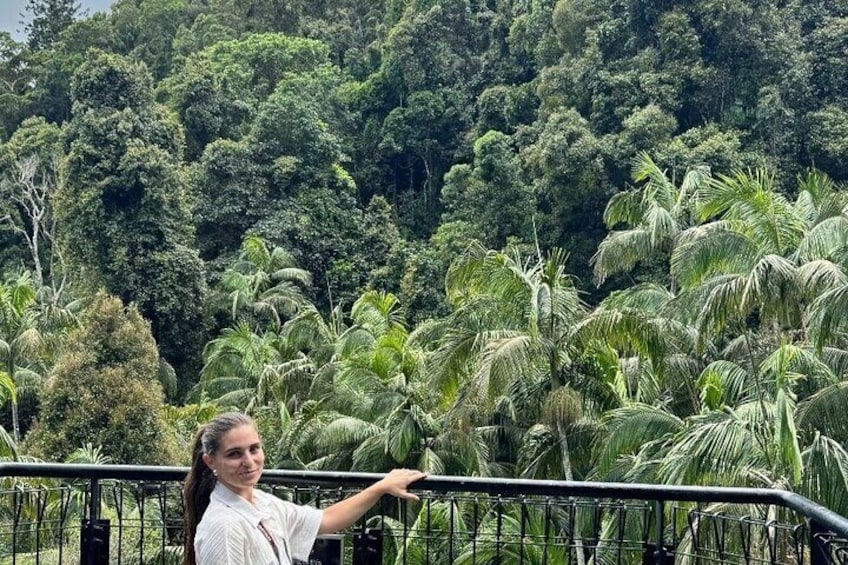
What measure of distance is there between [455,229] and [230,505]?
81.3 ft

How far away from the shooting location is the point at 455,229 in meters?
26.9

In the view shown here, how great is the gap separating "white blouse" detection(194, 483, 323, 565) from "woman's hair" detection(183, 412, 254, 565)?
0.14ft

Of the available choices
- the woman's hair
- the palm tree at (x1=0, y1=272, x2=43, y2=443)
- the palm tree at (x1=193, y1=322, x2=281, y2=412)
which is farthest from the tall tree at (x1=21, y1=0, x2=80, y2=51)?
the woman's hair

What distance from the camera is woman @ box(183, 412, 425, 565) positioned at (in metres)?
2.11

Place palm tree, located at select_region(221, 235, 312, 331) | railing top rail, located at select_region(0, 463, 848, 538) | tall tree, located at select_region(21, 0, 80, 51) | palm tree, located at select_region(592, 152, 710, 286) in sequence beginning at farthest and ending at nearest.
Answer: tall tree, located at select_region(21, 0, 80, 51), palm tree, located at select_region(221, 235, 312, 331), palm tree, located at select_region(592, 152, 710, 286), railing top rail, located at select_region(0, 463, 848, 538)

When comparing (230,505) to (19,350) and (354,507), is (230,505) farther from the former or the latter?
(19,350)

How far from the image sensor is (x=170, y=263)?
24.2m

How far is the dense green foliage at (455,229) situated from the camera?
10.4 meters

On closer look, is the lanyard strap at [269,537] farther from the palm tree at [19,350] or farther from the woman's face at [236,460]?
the palm tree at [19,350]

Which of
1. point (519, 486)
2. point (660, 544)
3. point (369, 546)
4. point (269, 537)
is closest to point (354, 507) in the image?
point (269, 537)

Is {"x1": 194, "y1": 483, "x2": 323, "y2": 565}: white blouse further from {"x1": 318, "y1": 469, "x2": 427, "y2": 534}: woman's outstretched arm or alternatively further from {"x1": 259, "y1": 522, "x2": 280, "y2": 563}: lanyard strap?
{"x1": 318, "y1": 469, "x2": 427, "y2": 534}: woman's outstretched arm

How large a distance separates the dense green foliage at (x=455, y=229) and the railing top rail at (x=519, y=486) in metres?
4.87

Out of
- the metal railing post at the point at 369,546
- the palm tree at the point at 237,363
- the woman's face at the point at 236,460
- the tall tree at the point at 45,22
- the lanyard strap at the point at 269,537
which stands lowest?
the metal railing post at the point at 369,546

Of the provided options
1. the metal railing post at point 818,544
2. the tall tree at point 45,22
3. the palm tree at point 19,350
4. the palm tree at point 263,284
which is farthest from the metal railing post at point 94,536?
the tall tree at point 45,22
